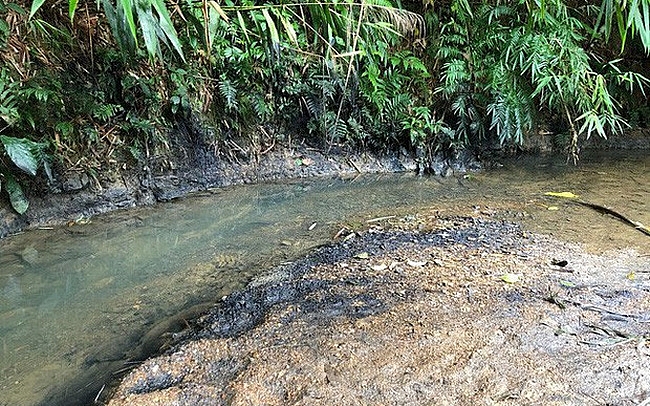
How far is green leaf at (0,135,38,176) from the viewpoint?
324cm

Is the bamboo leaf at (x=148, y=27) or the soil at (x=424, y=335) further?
the bamboo leaf at (x=148, y=27)

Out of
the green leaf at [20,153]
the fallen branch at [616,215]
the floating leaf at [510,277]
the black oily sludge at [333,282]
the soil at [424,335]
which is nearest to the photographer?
the soil at [424,335]

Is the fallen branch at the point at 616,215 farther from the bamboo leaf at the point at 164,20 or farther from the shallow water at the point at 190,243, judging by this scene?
the bamboo leaf at the point at 164,20

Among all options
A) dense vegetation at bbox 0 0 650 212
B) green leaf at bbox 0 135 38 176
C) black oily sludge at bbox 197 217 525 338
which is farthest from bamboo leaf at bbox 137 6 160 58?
green leaf at bbox 0 135 38 176

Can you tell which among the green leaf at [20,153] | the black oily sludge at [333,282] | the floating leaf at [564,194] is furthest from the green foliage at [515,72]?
the green leaf at [20,153]

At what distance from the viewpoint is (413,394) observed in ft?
5.08

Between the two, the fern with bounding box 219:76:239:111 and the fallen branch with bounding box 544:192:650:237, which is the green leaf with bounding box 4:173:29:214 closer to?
the fern with bounding box 219:76:239:111

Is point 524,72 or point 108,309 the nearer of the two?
point 108,309

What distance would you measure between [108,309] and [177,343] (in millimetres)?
623

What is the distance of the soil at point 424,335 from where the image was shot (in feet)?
5.17

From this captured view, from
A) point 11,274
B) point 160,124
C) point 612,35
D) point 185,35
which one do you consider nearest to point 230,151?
point 160,124

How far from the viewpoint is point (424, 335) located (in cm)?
185

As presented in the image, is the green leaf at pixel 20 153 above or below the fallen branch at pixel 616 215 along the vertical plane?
above

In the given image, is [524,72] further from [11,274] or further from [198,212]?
[11,274]
